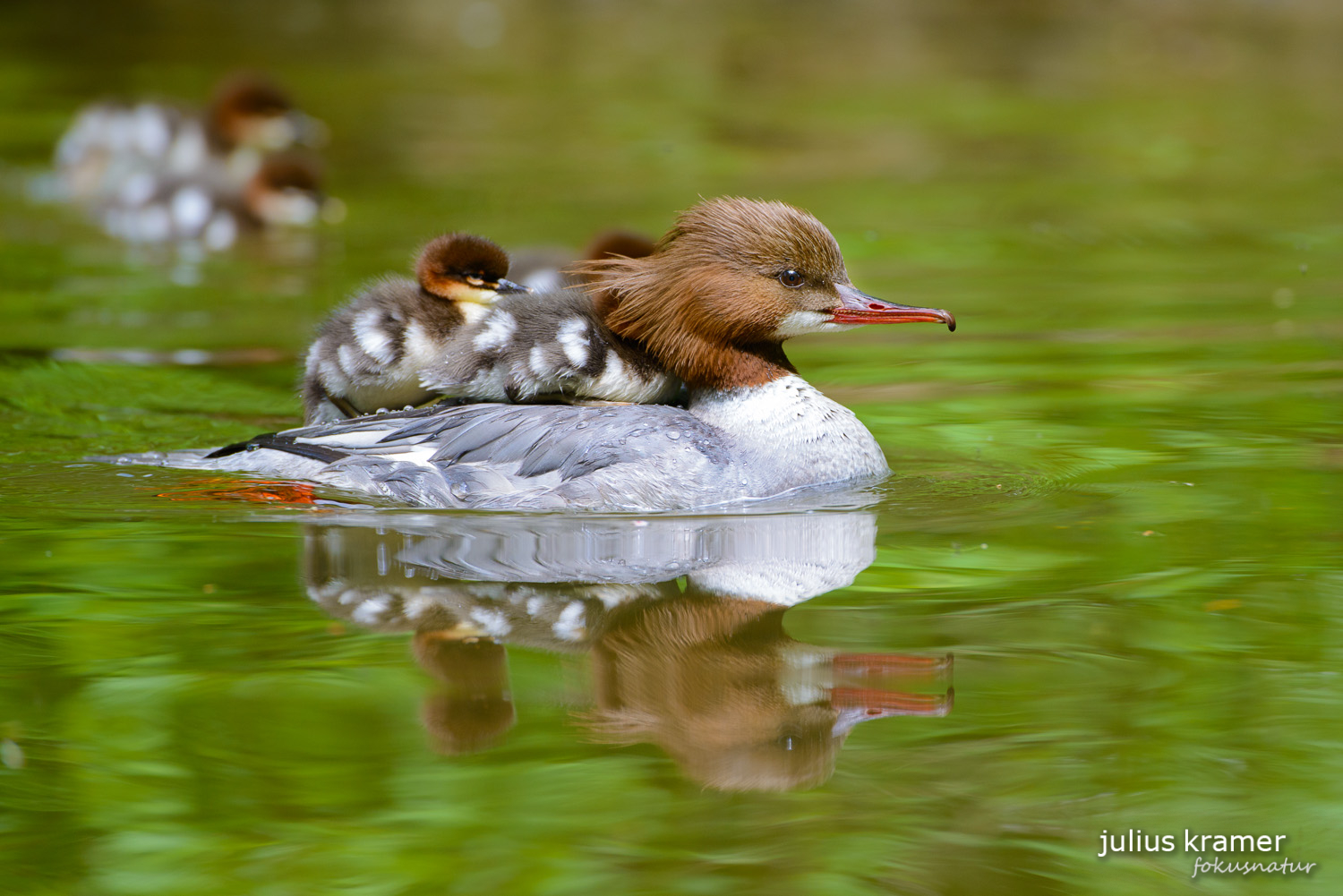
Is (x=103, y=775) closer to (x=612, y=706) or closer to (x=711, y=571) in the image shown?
(x=612, y=706)

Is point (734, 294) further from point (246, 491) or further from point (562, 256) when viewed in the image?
point (562, 256)

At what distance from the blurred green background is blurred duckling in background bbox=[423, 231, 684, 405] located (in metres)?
0.75

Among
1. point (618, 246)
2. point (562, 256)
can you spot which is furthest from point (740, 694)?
point (562, 256)

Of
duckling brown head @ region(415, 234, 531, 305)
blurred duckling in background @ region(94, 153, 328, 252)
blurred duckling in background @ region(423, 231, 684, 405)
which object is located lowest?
blurred duckling in background @ region(423, 231, 684, 405)

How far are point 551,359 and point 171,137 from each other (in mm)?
8073

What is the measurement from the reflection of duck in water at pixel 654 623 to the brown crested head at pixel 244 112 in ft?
26.0

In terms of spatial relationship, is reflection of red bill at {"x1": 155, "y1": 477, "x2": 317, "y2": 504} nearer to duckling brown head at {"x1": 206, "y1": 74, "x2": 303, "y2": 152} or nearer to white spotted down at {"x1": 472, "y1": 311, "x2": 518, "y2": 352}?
white spotted down at {"x1": 472, "y1": 311, "x2": 518, "y2": 352}

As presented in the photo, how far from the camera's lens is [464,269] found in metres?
5.25

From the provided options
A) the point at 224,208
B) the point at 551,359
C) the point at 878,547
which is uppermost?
the point at 224,208

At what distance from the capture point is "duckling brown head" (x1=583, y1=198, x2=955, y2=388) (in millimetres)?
4926

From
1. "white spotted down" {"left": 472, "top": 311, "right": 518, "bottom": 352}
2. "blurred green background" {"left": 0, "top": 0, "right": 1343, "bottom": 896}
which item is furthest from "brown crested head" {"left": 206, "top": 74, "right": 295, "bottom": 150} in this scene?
"white spotted down" {"left": 472, "top": 311, "right": 518, "bottom": 352}

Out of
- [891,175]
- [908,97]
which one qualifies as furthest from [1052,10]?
[891,175]

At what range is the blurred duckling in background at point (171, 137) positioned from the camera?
11875 millimetres

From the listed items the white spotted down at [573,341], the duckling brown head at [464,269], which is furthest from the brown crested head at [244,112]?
the white spotted down at [573,341]
